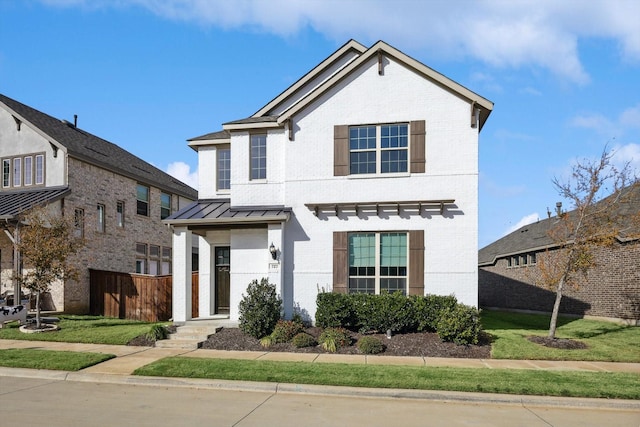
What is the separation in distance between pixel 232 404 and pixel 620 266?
16.6m

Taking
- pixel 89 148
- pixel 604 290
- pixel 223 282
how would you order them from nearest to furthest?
pixel 223 282, pixel 604 290, pixel 89 148

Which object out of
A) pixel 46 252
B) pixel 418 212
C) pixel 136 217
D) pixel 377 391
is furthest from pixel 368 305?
pixel 136 217

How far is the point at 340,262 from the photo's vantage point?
573 inches

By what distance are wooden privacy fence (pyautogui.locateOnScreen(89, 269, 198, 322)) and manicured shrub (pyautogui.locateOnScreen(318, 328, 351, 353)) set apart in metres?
6.60

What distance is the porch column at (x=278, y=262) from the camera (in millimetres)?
14523

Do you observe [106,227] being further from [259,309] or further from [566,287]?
[566,287]

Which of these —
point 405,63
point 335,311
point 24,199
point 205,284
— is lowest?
point 335,311

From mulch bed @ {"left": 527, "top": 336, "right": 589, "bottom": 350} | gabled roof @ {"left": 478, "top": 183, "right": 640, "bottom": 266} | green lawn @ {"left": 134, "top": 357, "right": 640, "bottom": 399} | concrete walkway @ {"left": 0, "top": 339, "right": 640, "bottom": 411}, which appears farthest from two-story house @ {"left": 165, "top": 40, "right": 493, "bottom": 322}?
gabled roof @ {"left": 478, "top": 183, "right": 640, "bottom": 266}

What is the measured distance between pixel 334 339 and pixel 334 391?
393cm

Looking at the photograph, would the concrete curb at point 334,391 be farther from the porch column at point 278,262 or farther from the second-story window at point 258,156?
the second-story window at point 258,156

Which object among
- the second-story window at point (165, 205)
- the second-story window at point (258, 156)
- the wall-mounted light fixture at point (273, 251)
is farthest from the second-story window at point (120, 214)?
the wall-mounted light fixture at point (273, 251)

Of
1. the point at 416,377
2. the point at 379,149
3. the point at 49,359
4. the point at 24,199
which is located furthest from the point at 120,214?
the point at 416,377

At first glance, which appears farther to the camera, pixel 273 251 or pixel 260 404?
pixel 273 251

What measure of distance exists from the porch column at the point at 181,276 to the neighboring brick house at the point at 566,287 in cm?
1136
